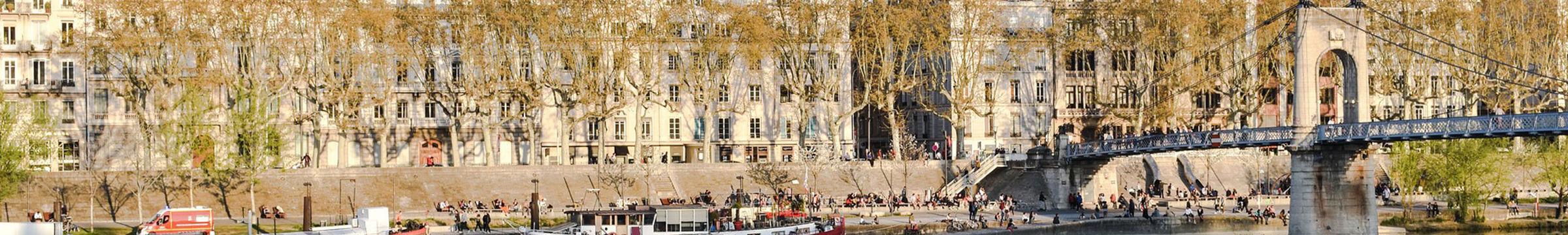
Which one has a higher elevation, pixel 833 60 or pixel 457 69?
pixel 833 60

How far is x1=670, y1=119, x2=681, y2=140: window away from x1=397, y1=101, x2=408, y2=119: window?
15749mm

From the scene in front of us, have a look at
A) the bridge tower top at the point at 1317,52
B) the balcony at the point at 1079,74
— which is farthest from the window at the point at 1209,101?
the bridge tower top at the point at 1317,52

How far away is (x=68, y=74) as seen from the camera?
131m

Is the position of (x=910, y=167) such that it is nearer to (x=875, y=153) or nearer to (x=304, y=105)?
(x=875, y=153)

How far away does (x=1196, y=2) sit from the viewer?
13425cm

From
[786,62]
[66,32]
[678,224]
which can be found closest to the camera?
[678,224]

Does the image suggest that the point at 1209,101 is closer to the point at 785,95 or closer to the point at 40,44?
the point at 785,95

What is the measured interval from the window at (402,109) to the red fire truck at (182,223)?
36.1 meters

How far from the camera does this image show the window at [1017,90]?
145375 mm

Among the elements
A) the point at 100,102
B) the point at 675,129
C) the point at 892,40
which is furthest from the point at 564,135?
the point at 100,102

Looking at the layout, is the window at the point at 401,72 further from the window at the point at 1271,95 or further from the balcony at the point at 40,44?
the window at the point at 1271,95

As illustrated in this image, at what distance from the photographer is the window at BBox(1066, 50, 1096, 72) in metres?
144

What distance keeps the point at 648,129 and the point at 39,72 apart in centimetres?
3461

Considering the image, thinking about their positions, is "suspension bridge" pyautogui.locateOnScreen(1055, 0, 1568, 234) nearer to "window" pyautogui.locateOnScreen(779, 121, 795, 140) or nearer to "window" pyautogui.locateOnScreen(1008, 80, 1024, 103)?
"window" pyautogui.locateOnScreen(1008, 80, 1024, 103)
